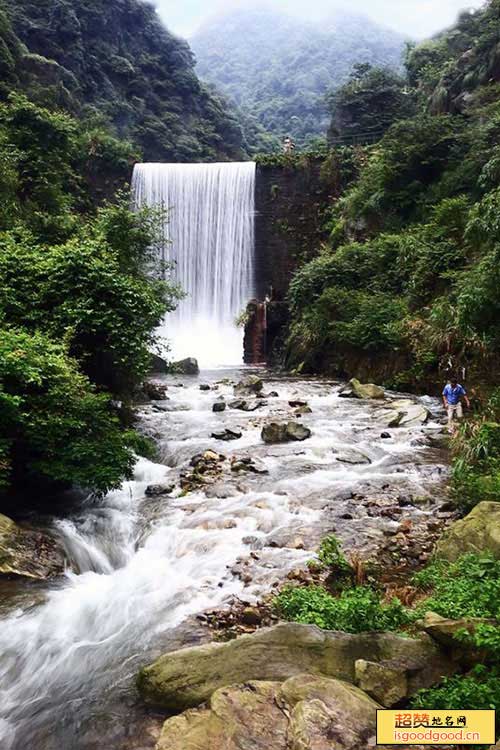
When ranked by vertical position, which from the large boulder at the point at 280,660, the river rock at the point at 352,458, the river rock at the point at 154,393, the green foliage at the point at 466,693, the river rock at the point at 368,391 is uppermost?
the green foliage at the point at 466,693

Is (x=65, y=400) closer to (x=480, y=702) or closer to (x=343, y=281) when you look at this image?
(x=480, y=702)

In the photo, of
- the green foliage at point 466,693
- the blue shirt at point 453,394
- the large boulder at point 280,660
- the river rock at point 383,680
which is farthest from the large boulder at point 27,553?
the blue shirt at point 453,394

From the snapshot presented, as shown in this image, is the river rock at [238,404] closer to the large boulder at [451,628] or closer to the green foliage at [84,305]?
the green foliage at [84,305]

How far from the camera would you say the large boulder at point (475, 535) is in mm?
4141

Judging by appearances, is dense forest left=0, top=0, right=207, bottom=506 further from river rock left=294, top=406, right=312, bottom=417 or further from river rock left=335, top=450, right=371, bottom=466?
river rock left=294, top=406, right=312, bottom=417

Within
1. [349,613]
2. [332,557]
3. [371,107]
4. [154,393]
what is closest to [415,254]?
[154,393]

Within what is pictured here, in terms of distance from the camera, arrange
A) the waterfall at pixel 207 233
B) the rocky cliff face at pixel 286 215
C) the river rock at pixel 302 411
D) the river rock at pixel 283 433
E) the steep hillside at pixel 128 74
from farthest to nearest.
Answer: the steep hillside at pixel 128 74 → the waterfall at pixel 207 233 → the rocky cliff face at pixel 286 215 → the river rock at pixel 302 411 → the river rock at pixel 283 433

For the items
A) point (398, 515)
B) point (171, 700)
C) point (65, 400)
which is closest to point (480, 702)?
point (171, 700)

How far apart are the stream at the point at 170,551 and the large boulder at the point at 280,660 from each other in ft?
0.76

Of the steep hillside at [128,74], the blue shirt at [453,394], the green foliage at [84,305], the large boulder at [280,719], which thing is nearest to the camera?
the large boulder at [280,719]

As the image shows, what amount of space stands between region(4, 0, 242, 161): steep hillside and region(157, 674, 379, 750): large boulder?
31257 millimetres

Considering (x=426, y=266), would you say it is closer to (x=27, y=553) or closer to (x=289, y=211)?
(x=27, y=553)

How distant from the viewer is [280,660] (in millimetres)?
3113

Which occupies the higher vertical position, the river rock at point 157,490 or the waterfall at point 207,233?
the waterfall at point 207,233
